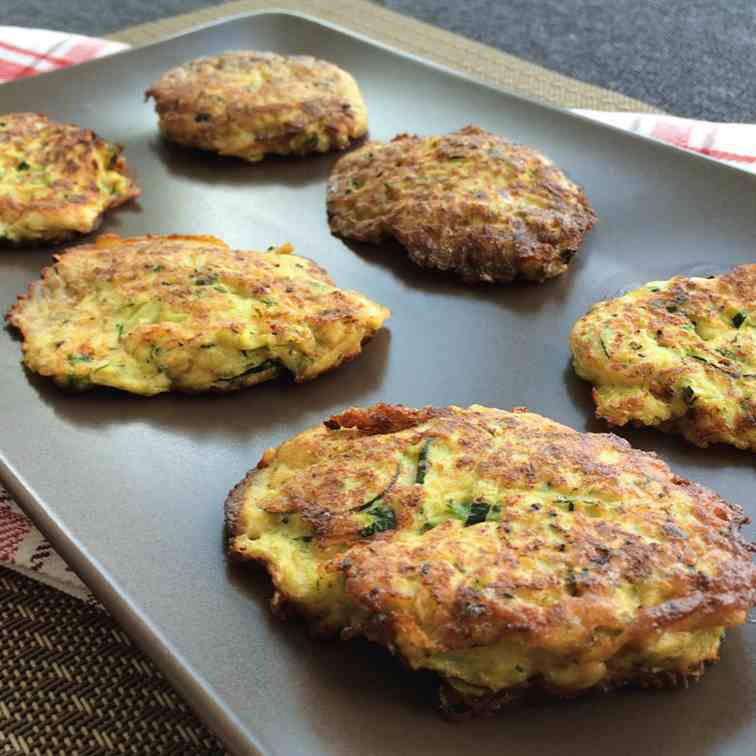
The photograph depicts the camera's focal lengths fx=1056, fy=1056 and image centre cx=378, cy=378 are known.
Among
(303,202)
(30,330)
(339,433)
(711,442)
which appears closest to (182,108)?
(303,202)

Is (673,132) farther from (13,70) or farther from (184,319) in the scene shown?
(13,70)

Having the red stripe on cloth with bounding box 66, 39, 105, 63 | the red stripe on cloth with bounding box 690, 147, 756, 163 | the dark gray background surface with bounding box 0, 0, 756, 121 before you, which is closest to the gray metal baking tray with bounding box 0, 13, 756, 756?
the red stripe on cloth with bounding box 690, 147, 756, 163

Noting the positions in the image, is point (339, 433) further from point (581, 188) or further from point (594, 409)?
point (581, 188)

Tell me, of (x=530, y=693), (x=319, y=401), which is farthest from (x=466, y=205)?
(x=530, y=693)

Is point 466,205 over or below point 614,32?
over

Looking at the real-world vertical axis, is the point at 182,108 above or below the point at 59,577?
above

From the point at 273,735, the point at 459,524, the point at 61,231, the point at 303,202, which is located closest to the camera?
the point at 273,735
